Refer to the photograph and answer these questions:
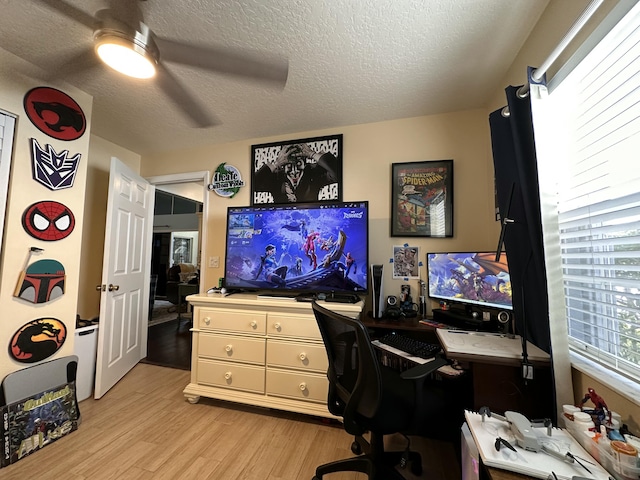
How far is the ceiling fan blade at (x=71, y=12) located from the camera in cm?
129

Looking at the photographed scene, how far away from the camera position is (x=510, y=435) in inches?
33.1

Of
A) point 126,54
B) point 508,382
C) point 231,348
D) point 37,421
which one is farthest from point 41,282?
point 508,382

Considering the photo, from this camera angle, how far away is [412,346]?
1546 millimetres

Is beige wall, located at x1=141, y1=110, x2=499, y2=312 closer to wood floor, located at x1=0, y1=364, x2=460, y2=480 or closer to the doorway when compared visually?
wood floor, located at x1=0, y1=364, x2=460, y2=480

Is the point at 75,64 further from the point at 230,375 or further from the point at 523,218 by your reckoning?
the point at 523,218

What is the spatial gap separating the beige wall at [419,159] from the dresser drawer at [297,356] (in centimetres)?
82

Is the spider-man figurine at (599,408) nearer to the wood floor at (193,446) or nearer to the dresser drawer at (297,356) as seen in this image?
the wood floor at (193,446)

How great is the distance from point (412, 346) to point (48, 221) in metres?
2.64

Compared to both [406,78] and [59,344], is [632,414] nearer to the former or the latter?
[406,78]

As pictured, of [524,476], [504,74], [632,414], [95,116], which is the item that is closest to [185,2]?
[95,116]

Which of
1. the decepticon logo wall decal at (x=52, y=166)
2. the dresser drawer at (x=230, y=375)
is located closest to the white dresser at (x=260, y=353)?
the dresser drawer at (x=230, y=375)

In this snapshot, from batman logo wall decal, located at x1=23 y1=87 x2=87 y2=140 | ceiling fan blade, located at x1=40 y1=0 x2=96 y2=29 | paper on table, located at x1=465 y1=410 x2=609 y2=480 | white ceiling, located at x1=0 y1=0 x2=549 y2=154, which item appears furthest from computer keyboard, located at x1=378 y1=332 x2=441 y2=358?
batman logo wall decal, located at x1=23 y1=87 x2=87 y2=140

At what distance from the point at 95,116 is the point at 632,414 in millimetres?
3809

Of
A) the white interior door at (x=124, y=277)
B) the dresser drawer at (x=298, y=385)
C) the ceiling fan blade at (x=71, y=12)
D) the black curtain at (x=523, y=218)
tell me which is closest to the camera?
the black curtain at (x=523, y=218)
